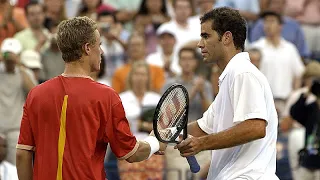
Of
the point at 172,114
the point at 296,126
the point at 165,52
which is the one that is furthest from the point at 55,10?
the point at 172,114

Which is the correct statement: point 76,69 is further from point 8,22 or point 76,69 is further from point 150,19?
point 150,19

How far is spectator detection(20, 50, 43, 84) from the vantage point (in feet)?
37.9

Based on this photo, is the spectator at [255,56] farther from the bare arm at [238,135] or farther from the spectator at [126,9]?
the bare arm at [238,135]

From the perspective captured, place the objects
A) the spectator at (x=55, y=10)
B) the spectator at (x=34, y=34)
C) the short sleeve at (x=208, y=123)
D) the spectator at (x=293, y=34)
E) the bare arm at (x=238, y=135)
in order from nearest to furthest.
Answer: the bare arm at (x=238, y=135)
the short sleeve at (x=208, y=123)
the spectator at (x=34, y=34)
the spectator at (x=55, y=10)
the spectator at (x=293, y=34)

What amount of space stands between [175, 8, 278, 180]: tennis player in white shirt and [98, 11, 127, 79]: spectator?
673cm

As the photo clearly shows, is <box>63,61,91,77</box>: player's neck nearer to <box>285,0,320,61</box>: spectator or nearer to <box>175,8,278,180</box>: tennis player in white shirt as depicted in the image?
<box>175,8,278,180</box>: tennis player in white shirt

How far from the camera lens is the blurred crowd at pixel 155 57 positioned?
34.2 ft

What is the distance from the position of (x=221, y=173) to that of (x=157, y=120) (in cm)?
54

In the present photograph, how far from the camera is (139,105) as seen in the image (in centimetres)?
1115

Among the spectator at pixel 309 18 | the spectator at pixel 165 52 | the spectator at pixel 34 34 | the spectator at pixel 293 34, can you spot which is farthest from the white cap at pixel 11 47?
the spectator at pixel 309 18

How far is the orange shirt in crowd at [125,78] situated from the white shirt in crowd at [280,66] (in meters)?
1.46

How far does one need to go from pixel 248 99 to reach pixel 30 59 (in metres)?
6.65

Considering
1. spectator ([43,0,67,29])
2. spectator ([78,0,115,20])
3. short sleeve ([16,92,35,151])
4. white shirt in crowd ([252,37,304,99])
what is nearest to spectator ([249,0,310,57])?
white shirt in crowd ([252,37,304,99])

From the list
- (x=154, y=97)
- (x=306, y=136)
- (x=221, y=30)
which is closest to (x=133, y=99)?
(x=154, y=97)
